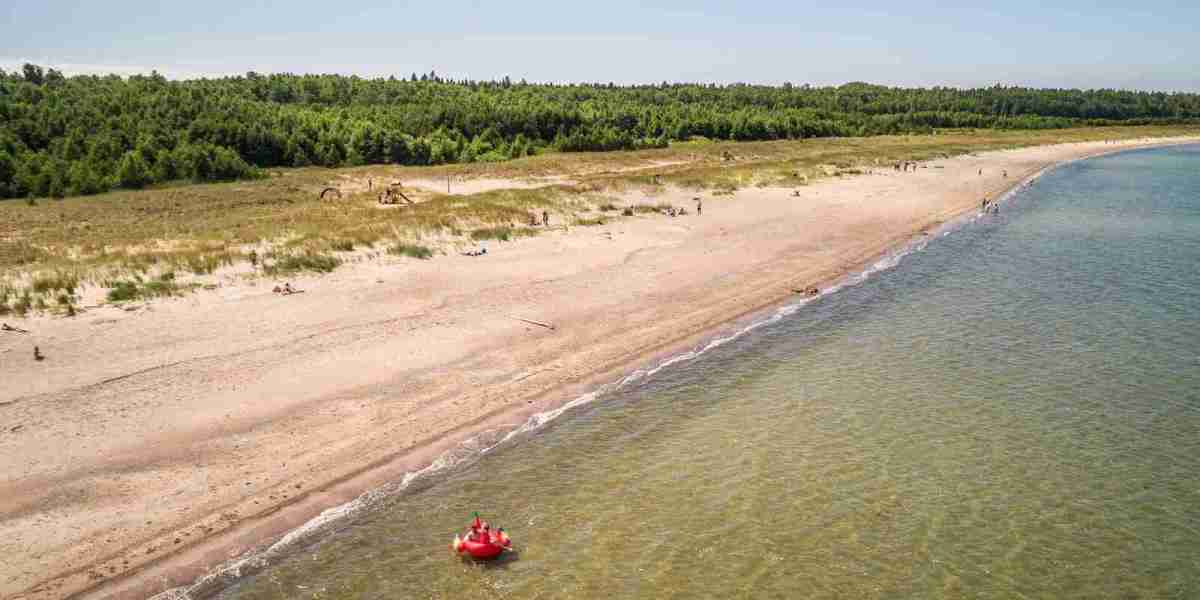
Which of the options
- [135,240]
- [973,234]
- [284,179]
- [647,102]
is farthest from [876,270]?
[647,102]

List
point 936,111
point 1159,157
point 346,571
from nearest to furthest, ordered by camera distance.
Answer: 1. point 346,571
2. point 1159,157
3. point 936,111

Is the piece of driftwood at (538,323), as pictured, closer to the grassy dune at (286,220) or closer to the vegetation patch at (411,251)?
the vegetation patch at (411,251)

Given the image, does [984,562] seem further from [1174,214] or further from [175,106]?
[175,106]

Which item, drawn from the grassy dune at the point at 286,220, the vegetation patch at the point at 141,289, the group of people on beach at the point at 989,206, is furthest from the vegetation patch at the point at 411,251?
the group of people on beach at the point at 989,206

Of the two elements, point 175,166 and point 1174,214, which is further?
point 175,166

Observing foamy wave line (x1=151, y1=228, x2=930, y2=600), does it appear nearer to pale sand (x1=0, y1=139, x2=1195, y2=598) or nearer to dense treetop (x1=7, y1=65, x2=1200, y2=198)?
pale sand (x1=0, y1=139, x2=1195, y2=598)

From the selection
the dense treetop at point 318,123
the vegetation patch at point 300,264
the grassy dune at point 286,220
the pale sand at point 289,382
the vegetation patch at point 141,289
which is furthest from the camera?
the dense treetop at point 318,123
